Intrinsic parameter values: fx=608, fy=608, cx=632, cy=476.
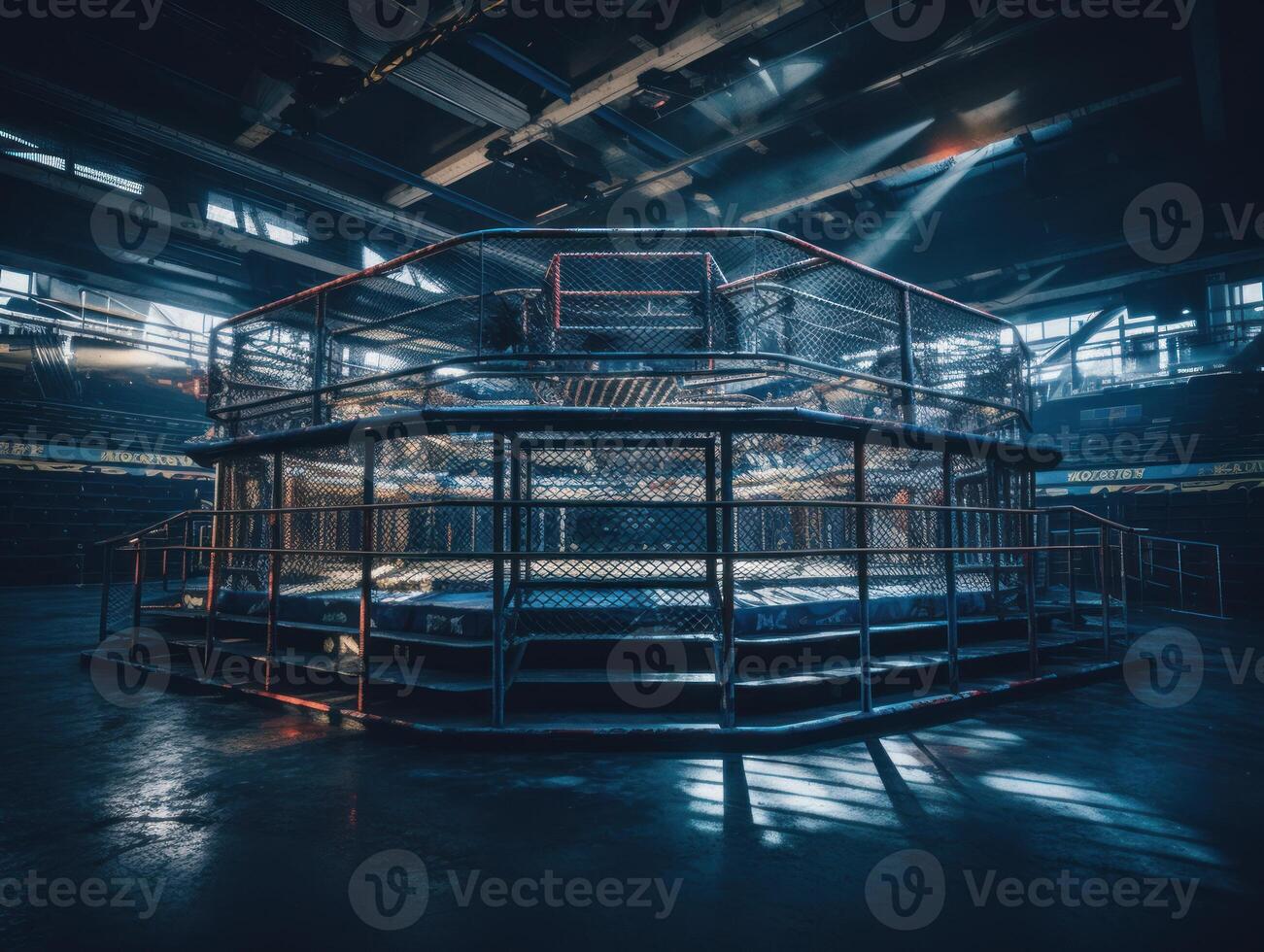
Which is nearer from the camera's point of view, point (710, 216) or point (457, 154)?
point (457, 154)

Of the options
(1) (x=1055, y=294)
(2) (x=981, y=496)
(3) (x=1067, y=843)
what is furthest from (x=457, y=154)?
(1) (x=1055, y=294)

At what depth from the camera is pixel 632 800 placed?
9.50ft

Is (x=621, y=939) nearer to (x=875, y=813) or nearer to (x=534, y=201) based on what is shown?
(x=875, y=813)

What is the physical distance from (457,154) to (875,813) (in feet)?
40.2
